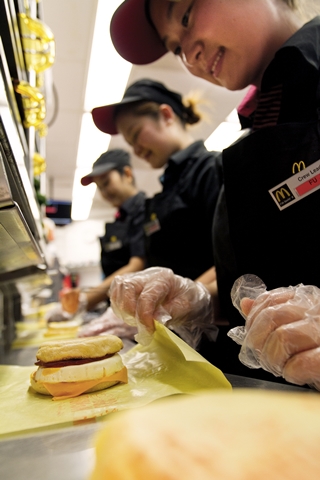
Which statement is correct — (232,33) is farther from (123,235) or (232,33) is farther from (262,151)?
(123,235)

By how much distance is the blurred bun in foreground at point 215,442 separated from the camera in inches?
11.4

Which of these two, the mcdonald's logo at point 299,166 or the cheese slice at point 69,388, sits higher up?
the mcdonald's logo at point 299,166

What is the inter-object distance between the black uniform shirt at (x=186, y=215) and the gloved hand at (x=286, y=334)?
129 centimetres

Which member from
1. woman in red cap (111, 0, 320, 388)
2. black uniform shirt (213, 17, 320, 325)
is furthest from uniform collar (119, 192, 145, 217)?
black uniform shirt (213, 17, 320, 325)

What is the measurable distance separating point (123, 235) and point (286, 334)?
3.20 m

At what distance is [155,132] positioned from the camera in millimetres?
2289

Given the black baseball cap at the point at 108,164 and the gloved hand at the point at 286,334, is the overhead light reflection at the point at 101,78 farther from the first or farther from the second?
the gloved hand at the point at 286,334

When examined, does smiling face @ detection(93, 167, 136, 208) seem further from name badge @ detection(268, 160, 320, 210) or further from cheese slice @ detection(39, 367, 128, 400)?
cheese slice @ detection(39, 367, 128, 400)

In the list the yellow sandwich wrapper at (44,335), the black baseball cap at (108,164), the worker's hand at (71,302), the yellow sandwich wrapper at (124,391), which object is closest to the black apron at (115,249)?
the black baseball cap at (108,164)

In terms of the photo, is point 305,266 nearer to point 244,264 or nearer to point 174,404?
point 244,264

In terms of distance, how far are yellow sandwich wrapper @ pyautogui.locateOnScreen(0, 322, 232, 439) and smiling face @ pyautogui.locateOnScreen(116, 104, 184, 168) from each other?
160 cm

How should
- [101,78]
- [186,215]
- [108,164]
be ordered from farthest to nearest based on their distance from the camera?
1. [101,78]
2. [108,164]
3. [186,215]

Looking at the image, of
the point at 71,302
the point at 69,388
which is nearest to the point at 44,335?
the point at 71,302

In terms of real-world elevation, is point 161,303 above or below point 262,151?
below
